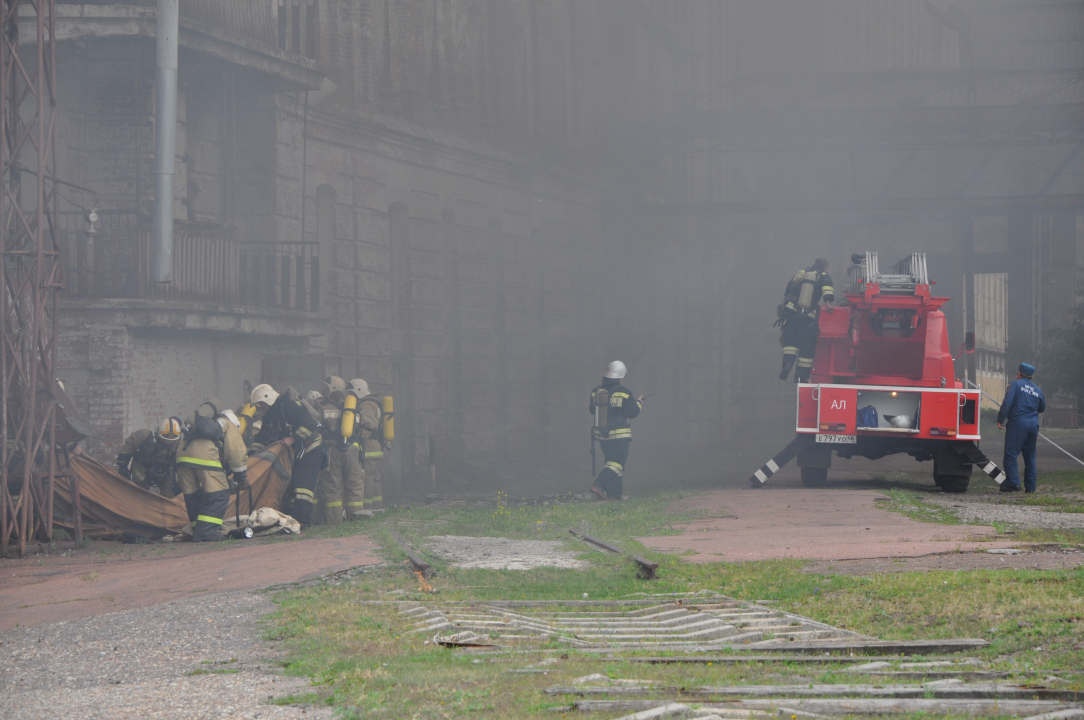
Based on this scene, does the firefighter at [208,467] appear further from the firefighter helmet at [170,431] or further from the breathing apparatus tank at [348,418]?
the breathing apparatus tank at [348,418]

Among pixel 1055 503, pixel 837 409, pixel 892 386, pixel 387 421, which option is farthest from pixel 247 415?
pixel 1055 503

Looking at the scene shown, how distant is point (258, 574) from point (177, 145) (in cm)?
1005

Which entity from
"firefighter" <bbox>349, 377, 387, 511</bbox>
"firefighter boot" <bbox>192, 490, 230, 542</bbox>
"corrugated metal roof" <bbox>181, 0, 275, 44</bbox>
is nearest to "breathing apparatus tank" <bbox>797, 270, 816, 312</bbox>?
"firefighter" <bbox>349, 377, 387, 511</bbox>

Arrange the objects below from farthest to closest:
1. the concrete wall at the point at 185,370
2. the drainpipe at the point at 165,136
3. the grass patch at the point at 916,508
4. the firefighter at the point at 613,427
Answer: the concrete wall at the point at 185,370 → the firefighter at the point at 613,427 → the drainpipe at the point at 165,136 → the grass patch at the point at 916,508

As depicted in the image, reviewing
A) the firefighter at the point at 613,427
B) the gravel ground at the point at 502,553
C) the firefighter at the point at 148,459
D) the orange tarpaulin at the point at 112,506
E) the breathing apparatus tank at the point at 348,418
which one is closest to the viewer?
the gravel ground at the point at 502,553

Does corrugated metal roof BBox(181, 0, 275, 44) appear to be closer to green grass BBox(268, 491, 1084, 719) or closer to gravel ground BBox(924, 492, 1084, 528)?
green grass BBox(268, 491, 1084, 719)

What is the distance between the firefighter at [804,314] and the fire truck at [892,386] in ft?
0.50

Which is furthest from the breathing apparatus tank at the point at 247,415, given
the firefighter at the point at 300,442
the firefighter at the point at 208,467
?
the firefighter at the point at 208,467

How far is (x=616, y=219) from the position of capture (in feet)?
95.8

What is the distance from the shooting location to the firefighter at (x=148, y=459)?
1232cm

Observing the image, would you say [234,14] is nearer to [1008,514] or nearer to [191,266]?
[191,266]

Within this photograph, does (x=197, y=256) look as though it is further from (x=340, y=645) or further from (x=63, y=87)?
(x=340, y=645)

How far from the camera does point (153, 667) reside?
5793mm

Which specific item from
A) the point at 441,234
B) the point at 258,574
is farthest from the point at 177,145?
the point at 258,574
